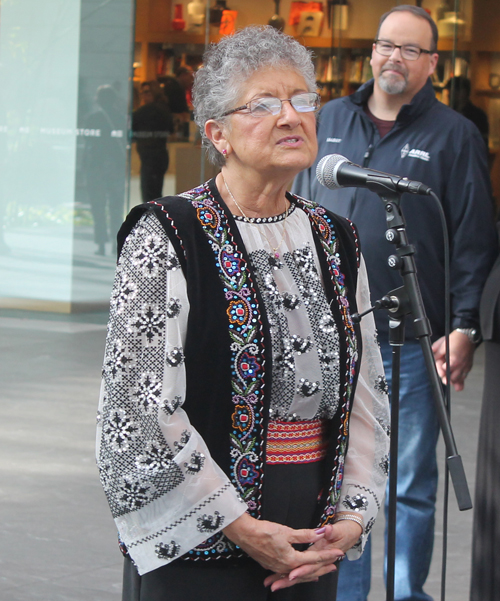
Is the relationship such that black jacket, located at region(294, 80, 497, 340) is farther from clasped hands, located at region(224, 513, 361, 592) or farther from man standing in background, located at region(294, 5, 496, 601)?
clasped hands, located at region(224, 513, 361, 592)

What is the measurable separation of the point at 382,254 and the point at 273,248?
1.29 meters

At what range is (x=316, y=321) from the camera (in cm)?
219

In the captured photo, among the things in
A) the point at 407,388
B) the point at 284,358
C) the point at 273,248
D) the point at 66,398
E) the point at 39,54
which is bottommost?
the point at 66,398

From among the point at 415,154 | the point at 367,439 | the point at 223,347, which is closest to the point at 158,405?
the point at 223,347

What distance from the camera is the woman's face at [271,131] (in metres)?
2.16

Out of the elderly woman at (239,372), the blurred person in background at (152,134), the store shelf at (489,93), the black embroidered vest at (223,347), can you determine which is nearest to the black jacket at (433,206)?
the elderly woman at (239,372)

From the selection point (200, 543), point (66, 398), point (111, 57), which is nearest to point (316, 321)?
point (200, 543)

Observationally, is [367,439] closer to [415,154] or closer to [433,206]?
[433,206]

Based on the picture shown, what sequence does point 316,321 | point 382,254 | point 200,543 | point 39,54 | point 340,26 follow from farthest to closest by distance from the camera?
point 340,26 < point 39,54 < point 382,254 < point 316,321 < point 200,543

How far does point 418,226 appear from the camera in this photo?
3.46 metres

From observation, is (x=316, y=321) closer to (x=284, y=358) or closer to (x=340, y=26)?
(x=284, y=358)

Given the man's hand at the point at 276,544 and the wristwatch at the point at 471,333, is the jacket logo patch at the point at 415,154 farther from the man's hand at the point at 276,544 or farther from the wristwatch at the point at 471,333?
the man's hand at the point at 276,544

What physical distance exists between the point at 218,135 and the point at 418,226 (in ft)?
4.59

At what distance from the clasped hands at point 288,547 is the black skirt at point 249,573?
0.18ft
